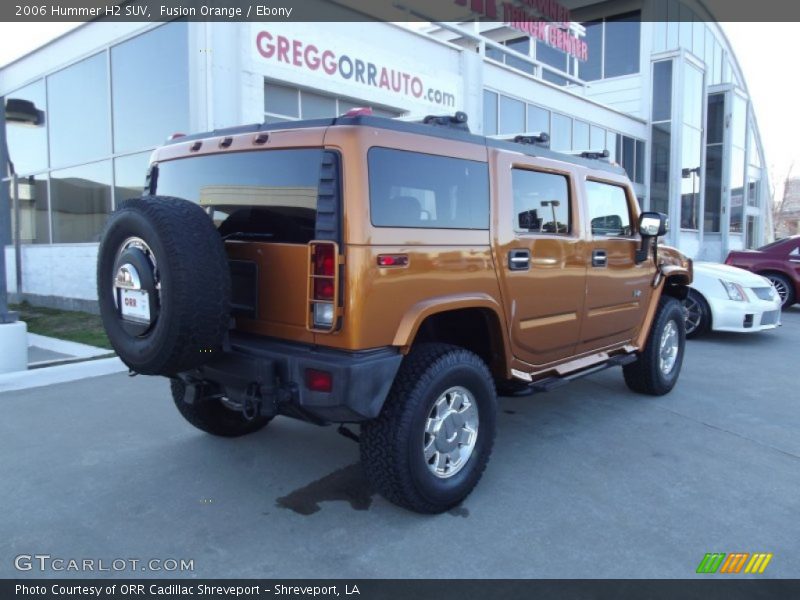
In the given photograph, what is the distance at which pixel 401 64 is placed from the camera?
11.4 m

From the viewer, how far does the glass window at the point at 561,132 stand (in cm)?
1752

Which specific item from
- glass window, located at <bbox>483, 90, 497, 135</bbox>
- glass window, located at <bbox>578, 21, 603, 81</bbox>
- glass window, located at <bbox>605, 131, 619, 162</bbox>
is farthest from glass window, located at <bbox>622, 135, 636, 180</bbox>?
glass window, located at <bbox>483, 90, 497, 135</bbox>

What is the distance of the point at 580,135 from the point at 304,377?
1789 cm

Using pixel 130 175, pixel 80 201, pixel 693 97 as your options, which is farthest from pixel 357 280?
pixel 693 97

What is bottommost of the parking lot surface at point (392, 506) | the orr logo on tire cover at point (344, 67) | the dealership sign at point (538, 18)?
the parking lot surface at point (392, 506)

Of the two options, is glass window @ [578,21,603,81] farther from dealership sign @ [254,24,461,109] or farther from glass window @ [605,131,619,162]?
dealership sign @ [254,24,461,109]

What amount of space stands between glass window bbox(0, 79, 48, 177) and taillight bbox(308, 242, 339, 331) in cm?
1242

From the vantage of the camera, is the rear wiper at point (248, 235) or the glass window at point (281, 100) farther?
the glass window at point (281, 100)

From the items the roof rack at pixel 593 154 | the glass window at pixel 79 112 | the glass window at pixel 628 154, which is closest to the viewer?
the roof rack at pixel 593 154

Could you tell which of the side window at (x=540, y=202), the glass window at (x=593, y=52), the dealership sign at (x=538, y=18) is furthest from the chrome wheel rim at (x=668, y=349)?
the glass window at (x=593, y=52)

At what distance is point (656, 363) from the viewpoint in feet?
17.8

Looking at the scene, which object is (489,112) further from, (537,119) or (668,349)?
(668,349)

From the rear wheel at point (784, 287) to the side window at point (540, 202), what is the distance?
1005 centimetres

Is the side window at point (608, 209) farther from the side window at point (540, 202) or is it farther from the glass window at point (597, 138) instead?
the glass window at point (597, 138)
